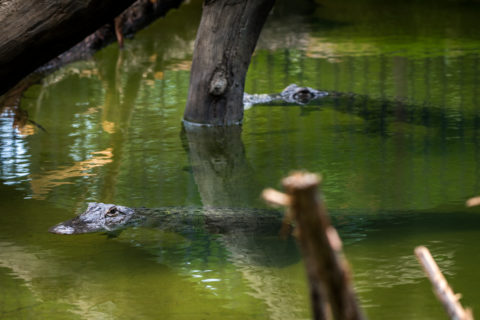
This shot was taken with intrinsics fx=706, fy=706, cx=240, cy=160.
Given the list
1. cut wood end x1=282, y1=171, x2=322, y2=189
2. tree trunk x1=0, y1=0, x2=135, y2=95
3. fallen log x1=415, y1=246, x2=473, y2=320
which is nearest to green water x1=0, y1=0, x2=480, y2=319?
tree trunk x1=0, y1=0, x2=135, y2=95

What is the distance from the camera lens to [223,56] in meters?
6.09

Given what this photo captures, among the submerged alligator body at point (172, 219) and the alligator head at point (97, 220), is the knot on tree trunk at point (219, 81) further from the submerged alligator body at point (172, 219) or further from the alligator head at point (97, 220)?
the alligator head at point (97, 220)

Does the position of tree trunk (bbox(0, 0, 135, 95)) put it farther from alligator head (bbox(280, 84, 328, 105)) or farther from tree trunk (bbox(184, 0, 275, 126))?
alligator head (bbox(280, 84, 328, 105))

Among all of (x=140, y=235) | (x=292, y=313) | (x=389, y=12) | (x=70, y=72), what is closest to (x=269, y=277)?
(x=292, y=313)

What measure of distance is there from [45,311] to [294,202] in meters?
2.10

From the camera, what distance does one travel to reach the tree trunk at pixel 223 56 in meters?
5.98

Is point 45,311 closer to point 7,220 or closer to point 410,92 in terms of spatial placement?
point 7,220

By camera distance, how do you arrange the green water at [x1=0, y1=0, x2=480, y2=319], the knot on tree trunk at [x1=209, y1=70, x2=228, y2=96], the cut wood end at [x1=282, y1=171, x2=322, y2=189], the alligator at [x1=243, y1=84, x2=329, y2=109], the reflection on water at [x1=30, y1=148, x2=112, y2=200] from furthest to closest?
the alligator at [x1=243, y1=84, x2=329, y2=109] → the knot on tree trunk at [x1=209, y1=70, x2=228, y2=96] → the reflection on water at [x1=30, y1=148, x2=112, y2=200] → the green water at [x1=0, y1=0, x2=480, y2=319] → the cut wood end at [x1=282, y1=171, x2=322, y2=189]

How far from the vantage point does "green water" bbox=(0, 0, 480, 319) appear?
3184mm

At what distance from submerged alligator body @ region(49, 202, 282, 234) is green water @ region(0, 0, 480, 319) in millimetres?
84

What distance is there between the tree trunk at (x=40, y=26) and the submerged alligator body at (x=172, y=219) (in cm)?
114

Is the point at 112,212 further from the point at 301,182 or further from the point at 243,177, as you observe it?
the point at 301,182

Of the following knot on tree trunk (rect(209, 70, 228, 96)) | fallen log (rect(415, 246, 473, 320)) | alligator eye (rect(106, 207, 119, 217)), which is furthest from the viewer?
knot on tree trunk (rect(209, 70, 228, 96))

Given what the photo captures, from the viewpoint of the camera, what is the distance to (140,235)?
4.07 metres
